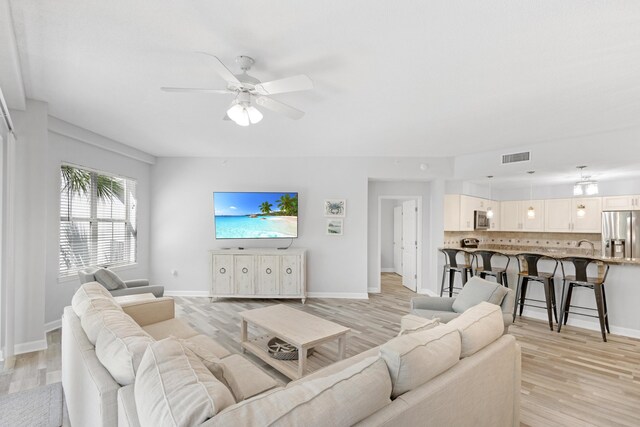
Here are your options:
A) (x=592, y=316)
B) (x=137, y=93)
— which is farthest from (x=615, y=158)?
(x=137, y=93)

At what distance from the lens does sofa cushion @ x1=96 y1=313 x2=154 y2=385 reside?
1.31 m

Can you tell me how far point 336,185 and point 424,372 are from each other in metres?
4.49

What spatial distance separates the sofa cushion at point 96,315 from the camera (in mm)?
1677

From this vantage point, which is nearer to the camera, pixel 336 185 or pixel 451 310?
pixel 451 310

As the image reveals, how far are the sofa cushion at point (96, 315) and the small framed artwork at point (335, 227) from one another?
3894 mm

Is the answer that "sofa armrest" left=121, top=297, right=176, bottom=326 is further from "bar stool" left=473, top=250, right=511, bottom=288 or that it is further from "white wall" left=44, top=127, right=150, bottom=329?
"bar stool" left=473, top=250, right=511, bottom=288

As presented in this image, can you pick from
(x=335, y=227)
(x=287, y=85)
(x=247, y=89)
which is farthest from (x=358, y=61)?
(x=335, y=227)

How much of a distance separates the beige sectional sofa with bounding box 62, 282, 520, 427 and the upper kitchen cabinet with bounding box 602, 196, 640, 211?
6231 mm

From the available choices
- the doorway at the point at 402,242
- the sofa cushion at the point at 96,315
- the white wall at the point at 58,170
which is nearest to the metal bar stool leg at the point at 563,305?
the doorway at the point at 402,242

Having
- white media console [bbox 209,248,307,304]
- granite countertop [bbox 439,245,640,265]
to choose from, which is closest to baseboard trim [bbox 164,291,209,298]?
white media console [bbox 209,248,307,304]

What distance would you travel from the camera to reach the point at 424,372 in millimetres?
1340

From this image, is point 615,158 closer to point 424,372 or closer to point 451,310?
point 451,310

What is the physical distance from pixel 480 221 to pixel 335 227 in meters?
3.32

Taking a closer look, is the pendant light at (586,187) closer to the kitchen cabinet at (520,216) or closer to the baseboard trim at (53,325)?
the kitchen cabinet at (520,216)
